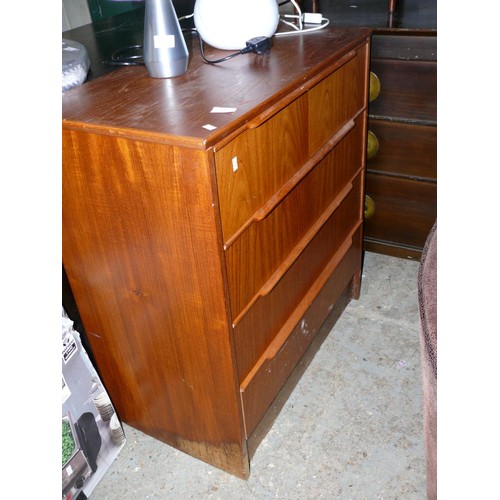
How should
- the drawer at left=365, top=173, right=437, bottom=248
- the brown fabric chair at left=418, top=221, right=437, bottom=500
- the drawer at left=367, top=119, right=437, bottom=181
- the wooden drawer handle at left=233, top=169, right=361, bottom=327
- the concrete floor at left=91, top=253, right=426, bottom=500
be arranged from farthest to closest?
the drawer at left=365, top=173, right=437, bottom=248
the drawer at left=367, top=119, right=437, bottom=181
the concrete floor at left=91, top=253, right=426, bottom=500
the wooden drawer handle at left=233, top=169, right=361, bottom=327
the brown fabric chair at left=418, top=221, right=437, bottom=500

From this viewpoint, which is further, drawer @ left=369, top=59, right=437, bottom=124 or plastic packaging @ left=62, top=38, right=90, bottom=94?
drawer @ left=369, top=59, right=437, bottom=124

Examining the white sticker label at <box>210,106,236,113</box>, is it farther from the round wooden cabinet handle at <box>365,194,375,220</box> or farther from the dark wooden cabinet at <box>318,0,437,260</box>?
the round wooden cabinet handle at <box>365,194,375,220</box>

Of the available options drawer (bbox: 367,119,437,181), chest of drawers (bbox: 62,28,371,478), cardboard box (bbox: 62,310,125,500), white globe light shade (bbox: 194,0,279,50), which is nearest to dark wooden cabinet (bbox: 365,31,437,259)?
drawer (bbox: 367,119,437,181)

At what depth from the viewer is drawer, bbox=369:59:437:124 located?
1740mm

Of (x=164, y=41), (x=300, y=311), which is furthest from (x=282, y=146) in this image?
(x=300, y=311)

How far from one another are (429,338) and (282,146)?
56 centimetres

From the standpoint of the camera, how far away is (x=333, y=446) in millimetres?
1496

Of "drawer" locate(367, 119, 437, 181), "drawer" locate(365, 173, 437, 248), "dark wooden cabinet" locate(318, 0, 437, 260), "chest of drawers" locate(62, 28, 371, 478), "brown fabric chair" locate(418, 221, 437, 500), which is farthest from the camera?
"drawer" locate(365, 173, 437, 248)

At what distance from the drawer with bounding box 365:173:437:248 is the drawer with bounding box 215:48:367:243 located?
0.50 metres

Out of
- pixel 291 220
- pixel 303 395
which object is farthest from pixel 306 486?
pixel 291 220

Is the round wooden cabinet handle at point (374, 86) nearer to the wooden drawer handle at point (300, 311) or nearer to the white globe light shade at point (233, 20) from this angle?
the wooden drawer handle at point (300, 311)

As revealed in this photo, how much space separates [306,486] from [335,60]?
41.2 inches
